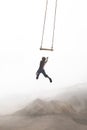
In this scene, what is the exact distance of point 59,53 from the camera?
5.14 meters

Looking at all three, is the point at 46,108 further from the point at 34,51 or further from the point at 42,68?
the point at 34,51

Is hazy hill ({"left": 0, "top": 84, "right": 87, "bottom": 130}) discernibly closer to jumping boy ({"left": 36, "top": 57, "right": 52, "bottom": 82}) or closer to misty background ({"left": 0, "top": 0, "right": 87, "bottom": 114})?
misty background ({"left": 0, "top": 0, "right": 87, "bottom": 114})

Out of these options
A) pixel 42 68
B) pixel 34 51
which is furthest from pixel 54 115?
pixel 34 51

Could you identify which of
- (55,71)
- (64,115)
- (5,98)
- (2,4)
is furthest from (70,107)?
(2,4)

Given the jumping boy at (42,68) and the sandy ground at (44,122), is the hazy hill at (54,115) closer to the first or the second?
the sandy ground at (44,122)

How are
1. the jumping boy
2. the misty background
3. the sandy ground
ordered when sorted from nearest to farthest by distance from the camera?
the sandy ground → the jumping boy → the misty background

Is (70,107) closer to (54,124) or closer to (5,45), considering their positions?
(54,124)

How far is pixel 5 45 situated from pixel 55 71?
707mm

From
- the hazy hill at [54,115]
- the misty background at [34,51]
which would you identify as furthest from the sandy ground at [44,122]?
the misty background at [34,51]

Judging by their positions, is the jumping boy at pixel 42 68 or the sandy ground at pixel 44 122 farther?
the jumping boy at pixel 42 68

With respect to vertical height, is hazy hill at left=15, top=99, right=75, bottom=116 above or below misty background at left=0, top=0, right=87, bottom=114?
below

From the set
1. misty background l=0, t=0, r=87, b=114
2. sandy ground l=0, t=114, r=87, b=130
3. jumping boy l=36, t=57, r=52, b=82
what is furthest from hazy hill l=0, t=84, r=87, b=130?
jumping boy l=36, t=57, r=52, b=82

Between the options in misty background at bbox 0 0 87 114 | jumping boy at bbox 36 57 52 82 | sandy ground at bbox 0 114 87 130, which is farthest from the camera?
misty background at bbox 0 0 87 114

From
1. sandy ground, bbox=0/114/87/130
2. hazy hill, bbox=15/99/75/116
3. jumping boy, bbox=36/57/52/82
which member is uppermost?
jumping boy, bbox=36/57/52/82
